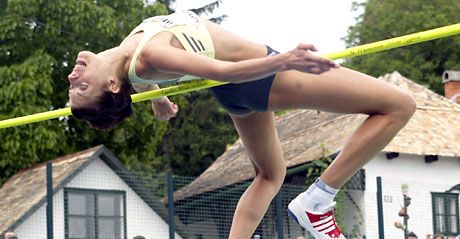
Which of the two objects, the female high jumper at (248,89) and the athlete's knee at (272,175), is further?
the athlete's knee at (272,175)

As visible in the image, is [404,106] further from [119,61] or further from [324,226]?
[119,61]

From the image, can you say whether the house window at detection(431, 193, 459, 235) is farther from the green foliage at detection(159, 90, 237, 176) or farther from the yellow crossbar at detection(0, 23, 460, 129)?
the green foliage at detection(159, 90, 237, 176)

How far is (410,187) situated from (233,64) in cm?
1451

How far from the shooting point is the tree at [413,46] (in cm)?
3869

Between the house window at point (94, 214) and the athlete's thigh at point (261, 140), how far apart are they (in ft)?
28.9

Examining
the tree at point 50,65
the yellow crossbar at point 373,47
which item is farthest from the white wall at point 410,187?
the yellow crossbar at point 373,47

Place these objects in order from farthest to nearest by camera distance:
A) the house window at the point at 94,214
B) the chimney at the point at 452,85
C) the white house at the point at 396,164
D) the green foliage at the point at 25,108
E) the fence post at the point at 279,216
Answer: the chimney at the point at 452,85 → the green foliage at the point at 25,108 → the white house at the point at 396,164 → the house window at the point at 94,214 → the fence post at the point at 279,216

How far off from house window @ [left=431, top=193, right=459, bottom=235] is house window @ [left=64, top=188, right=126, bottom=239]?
15.5ft

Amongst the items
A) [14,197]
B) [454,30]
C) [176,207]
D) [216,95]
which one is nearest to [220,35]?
[216,95]

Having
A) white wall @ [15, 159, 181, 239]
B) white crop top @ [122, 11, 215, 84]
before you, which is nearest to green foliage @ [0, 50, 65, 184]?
white wall @ [15, 159, 181, 239]

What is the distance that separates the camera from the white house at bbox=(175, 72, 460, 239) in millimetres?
16500

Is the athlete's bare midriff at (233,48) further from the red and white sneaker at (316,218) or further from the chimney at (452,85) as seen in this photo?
the chimney at (452,85)

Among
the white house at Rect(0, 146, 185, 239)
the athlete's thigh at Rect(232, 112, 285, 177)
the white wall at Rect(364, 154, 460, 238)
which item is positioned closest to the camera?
the athlete's thigh at Rect(232, 112, 285, 177)

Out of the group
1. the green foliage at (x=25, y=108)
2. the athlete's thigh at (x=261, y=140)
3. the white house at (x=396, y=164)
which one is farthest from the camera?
the green foliage at (x=25, y=108)
